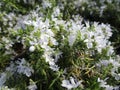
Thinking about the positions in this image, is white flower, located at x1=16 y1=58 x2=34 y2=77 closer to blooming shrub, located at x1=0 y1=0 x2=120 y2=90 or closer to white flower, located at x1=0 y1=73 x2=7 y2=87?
blooming shrub, located at x1=0 y1=0 x2=120 y2=90

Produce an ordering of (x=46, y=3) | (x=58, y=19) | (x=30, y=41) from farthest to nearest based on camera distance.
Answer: (x=46, y=3) < (x=58, y=19) < (x=30, y=41)

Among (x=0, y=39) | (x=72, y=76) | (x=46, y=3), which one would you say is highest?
(x=46, y=3)

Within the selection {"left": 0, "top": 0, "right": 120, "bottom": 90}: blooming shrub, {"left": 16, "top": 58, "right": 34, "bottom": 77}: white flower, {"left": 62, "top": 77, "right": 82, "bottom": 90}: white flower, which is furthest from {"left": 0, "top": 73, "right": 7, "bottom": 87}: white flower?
{"left": 62, "top": 77, "right": 82, "bottom": 90}: white flower

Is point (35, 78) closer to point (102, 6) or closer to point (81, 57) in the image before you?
point (81, 57)

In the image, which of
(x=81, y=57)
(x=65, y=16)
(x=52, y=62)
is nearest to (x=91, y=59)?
(x=81, y=57)

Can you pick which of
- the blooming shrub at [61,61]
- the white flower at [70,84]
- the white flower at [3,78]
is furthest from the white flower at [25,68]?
the white flower at [70,84]

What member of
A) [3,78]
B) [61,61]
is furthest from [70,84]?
[3,78]

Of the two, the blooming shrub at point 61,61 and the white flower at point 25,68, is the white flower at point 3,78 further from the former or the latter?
the white flower at point 25,68

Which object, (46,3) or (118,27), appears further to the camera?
(118,27)

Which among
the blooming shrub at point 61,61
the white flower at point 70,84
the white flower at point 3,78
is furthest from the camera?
the white flower at point 3,78
